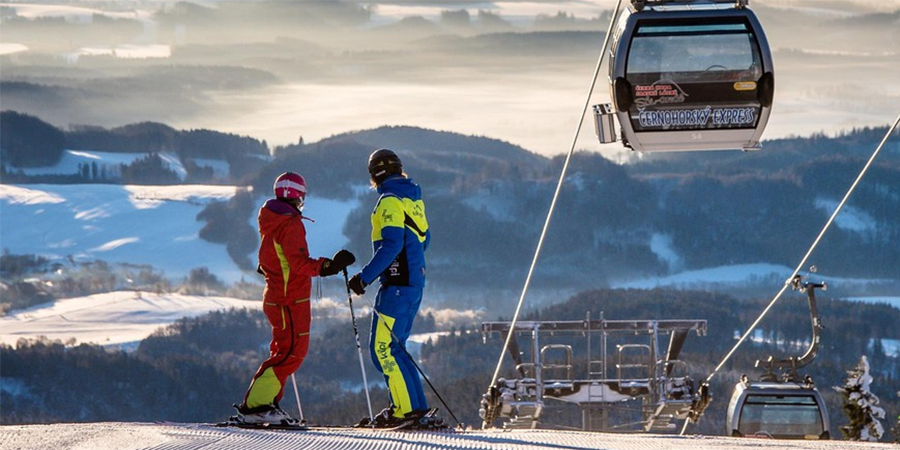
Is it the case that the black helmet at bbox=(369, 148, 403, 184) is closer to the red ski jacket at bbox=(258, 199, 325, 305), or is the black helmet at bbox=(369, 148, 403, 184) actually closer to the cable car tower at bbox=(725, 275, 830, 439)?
the red ski jacket at bbox=(258, 199, 325, 305)

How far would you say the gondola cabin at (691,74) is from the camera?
1820 centimetres

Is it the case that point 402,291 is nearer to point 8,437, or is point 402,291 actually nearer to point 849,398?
point 8,437

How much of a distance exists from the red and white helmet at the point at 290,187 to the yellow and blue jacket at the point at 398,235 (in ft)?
2.17

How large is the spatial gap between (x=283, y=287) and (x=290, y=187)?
85 centimetres

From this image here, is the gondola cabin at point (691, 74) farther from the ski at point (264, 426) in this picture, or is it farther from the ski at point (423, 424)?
the ski at point (264, 426)

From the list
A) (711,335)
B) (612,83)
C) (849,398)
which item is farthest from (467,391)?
(612,83)

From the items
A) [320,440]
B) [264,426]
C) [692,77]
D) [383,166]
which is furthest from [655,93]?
[320,440]

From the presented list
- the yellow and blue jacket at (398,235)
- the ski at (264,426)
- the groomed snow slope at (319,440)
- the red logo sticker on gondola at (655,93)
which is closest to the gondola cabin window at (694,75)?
the red logo sticker on gondola at (655,93)

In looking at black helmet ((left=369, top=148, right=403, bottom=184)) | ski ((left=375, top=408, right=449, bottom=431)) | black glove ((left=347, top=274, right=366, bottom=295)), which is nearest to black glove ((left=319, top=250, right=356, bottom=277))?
black glove ((left=347, top=274, right=366, bottom=295))

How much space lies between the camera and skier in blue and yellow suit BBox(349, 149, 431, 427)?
14.1 m

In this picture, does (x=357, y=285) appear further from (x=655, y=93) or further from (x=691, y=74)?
(x=691, y=74)

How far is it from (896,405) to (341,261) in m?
143

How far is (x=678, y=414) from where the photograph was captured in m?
21.8

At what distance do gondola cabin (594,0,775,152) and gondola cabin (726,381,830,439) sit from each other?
8.21 meters
